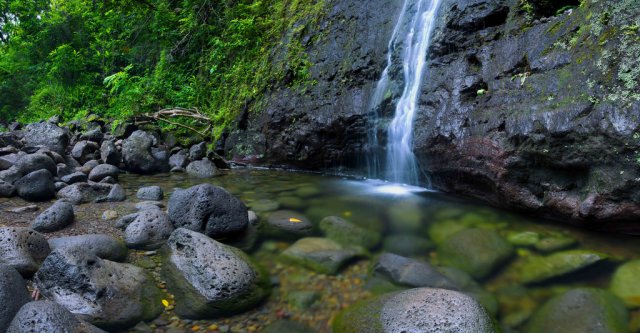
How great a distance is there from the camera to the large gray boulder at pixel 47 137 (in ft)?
25.5

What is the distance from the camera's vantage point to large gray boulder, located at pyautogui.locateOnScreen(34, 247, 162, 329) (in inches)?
98.5

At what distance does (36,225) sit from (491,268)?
4.17 meters

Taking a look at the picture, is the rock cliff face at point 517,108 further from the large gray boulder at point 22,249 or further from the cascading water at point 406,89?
the large gray boulder at point 22,249

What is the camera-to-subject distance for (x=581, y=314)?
2539mm

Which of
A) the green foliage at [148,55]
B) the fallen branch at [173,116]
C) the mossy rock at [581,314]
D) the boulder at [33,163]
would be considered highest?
the green foliage at [148,55]

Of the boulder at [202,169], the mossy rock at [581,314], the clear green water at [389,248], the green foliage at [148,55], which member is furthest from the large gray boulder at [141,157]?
the mossy rock at [581,314]

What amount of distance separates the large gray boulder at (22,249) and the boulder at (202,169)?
14.4ft

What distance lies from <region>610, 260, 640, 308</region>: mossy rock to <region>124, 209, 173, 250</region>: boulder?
3.61m

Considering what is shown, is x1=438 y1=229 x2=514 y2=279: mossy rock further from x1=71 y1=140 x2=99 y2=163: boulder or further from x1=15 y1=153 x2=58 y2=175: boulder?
x1=71 y1=140 x2=99 y2=163: boulder

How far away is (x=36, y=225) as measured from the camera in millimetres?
3891

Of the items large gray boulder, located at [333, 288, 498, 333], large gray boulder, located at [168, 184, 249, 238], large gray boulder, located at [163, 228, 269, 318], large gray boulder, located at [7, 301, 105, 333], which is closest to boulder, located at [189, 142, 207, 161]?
large gray boulder, located at [168, 184, 249, 238]

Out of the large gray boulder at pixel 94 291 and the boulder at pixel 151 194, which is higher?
the boulder at pixel 151 194

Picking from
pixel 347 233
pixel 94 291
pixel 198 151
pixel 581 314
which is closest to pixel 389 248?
pixel 347 233

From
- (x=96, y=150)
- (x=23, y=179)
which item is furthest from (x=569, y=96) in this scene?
(x=96, y=150)
